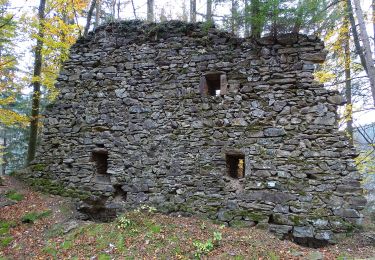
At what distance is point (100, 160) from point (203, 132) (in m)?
2.64

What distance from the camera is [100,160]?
6.64 meters

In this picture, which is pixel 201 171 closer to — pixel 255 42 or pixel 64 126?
pixel 255 42

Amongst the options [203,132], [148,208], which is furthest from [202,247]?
[203,132]

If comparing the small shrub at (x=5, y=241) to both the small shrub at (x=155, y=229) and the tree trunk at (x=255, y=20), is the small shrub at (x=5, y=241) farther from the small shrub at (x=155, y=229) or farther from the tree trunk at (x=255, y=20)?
the tree trunk at (x=255, y=20)

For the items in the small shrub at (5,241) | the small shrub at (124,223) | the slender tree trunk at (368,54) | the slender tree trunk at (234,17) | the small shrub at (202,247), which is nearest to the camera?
the small shrub at (202,247)

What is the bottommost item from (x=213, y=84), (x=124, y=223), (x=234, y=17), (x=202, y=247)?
(x=202, y=247)

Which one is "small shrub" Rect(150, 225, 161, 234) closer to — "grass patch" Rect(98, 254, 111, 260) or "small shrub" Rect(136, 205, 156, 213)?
"small shrub" Rect(136, 205, 156, 213)

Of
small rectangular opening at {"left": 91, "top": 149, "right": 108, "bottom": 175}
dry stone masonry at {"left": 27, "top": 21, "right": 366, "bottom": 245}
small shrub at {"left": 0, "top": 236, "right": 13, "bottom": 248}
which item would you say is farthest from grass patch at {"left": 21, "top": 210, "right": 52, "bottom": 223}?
small rectangular opening at {"left": 91, "top": 149, "right": 108, "bottom": 175}

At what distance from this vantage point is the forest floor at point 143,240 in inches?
177

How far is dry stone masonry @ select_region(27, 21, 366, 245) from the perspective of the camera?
5.22 m

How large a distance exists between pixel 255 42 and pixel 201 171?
2999 millimetres

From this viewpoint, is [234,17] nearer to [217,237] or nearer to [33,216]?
[217,237]

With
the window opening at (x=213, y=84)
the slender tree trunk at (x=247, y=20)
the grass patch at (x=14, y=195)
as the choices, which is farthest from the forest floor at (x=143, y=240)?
the slender tree trunk at (x=247, y=20)

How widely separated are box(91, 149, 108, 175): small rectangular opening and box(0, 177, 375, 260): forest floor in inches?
46.5
